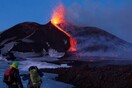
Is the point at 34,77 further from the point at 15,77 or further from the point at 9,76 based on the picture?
the point at 9,76

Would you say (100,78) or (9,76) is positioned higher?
(9,76)

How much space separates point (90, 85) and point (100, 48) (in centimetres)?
5982

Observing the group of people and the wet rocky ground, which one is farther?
the wet rocky ground

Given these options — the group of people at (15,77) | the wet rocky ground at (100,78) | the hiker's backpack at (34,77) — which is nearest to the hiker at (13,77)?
the group of people at (15,77)

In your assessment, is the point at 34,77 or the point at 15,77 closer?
the point at 15,77

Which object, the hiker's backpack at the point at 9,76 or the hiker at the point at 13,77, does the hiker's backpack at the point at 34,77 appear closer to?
the hiker at the point at 13,77

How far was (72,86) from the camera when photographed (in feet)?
100

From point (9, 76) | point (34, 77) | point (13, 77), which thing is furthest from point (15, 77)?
point (34, 77)

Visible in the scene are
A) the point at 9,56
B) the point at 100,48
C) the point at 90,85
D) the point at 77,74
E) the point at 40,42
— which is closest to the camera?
the point at 90,85

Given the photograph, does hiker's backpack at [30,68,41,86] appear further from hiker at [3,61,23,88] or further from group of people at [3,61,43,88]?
hiker at [3,61,23,88]

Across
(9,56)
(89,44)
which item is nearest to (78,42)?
(89,44)

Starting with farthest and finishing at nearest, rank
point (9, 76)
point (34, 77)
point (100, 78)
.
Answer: point (100, 78) < point (34, 77) < point (9, 76)

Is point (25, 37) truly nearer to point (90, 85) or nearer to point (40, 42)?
point (40, 42)

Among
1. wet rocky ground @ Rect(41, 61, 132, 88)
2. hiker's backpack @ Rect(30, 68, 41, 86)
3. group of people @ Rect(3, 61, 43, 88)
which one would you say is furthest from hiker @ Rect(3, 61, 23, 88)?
wet rocky ground @ Rect(41, 61, 132, 88)
